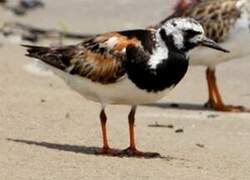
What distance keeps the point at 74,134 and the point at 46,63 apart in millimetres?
724

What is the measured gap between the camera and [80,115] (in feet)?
32.3

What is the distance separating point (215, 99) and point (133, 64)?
3.73m

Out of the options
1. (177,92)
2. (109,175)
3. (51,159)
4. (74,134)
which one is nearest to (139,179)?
(109,175)

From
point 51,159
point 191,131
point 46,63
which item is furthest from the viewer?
point 191,131

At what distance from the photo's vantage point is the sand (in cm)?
747

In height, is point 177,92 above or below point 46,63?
below

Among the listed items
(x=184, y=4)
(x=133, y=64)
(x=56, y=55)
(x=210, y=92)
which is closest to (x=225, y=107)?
(x=210, y=92)

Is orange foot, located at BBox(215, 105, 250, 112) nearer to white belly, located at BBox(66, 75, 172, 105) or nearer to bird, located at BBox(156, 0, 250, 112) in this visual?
bird, located at BBox(156, 0, 250, 112)

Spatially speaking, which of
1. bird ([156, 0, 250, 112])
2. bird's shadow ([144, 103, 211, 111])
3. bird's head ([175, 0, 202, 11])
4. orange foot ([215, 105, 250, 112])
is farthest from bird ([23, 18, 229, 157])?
bird's head ([175, 0, 202, 11])

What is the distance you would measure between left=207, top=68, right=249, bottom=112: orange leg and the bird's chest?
3145mm

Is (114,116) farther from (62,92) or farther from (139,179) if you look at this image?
(139,179)

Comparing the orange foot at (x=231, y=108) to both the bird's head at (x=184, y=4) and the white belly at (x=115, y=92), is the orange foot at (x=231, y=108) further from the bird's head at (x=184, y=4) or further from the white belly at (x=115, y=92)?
the white belly at (x=115, y=92)

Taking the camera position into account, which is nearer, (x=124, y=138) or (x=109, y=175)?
(x=109, y=175)

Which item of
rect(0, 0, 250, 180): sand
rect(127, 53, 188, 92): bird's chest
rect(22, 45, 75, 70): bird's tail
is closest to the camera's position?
rect(0, 0, 250, 180): sand
